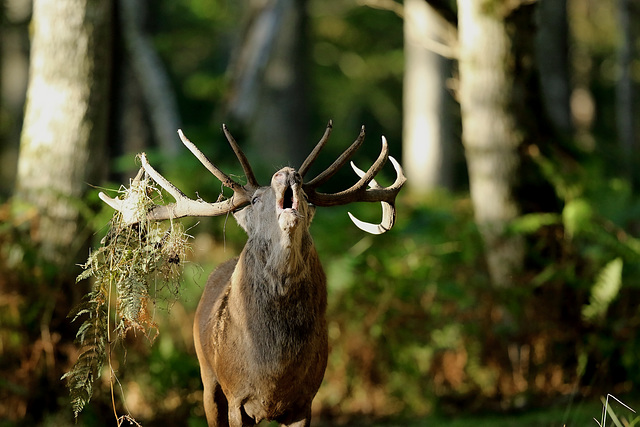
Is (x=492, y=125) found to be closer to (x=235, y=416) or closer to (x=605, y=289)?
(x=605, y=289)

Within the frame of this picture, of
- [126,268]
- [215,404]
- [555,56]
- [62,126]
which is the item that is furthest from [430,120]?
[126,268]

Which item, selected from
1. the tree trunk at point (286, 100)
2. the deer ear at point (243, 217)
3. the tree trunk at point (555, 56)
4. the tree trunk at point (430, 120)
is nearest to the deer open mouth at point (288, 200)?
the deer ear at point (243, 217)

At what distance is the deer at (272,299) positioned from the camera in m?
4.77

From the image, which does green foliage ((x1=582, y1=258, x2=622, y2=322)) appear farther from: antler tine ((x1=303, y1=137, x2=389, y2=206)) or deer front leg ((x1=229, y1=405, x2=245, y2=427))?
deer front leg ((x1=229, y1=405, x2=245, y2=427))

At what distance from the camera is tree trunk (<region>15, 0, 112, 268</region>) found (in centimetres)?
778

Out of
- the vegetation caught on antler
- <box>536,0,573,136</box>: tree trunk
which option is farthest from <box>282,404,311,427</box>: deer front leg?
<box>536,0,573,136</box>: tree trunk

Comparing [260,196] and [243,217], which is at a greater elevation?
[260,196]

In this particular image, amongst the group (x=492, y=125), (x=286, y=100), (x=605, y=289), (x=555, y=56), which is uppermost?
(x=555, y=56)

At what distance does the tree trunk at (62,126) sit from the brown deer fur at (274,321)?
10.8 ft

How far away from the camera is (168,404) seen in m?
8.14

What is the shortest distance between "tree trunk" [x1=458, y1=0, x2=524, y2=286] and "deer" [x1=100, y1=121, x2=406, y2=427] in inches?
146

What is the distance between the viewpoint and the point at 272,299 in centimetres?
484

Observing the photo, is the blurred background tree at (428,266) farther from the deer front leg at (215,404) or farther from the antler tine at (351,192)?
the antler tine at (351,192)

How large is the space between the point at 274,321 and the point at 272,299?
0.44ft
